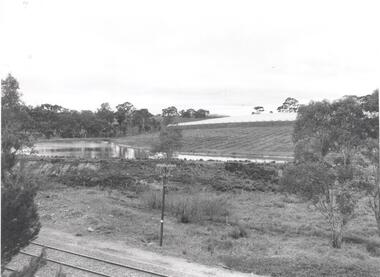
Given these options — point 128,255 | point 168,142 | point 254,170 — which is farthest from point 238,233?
point 168,142

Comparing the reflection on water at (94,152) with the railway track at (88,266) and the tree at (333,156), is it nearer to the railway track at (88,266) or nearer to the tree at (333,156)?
the tree at (333,156)

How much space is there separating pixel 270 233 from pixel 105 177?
22.0 m

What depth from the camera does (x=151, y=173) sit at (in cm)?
4638

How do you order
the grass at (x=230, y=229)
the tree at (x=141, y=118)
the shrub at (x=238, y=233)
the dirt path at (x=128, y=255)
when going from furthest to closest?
the tree at (x=141, y=118) → the shrub at (x=238, y=233) → the grass at (x=230, y=229) → the dirt path at (x=128, y=255)

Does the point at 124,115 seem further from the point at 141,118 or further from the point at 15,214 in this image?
the point at 15,214

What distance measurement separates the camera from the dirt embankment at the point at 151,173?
4288 cm

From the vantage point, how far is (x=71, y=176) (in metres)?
43.9

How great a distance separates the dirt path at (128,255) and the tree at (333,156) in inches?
267

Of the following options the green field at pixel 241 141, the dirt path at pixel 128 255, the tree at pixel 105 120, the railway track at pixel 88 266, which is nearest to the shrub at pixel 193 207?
the dirt path at pixel 128 255

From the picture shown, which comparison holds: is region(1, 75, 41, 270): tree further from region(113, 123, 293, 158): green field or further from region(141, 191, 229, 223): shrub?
region(113, 123, 293, 158): green field

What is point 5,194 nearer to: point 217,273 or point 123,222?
point 217,273

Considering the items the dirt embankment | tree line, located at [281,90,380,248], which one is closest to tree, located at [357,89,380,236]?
tree line, located at [281,90,380,248]

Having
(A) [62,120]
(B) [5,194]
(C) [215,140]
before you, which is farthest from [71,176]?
(A) [62,120]

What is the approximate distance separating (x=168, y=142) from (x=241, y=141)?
136 ft
